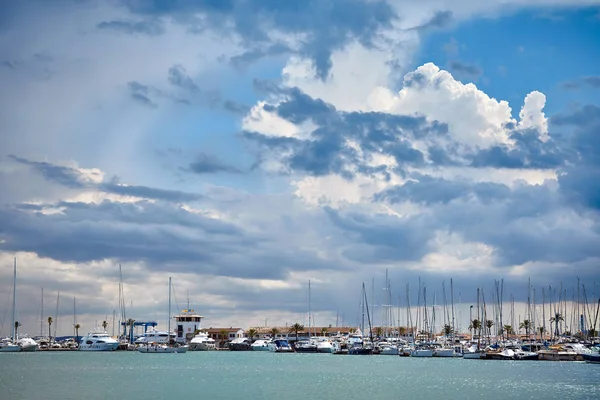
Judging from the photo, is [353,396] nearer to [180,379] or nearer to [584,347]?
[180,379]

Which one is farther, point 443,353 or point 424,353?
point 424,353

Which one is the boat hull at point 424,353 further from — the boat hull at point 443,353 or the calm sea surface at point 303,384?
the calm sea surface at point 303,384

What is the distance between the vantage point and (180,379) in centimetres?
10650

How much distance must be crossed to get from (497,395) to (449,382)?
20108 mm

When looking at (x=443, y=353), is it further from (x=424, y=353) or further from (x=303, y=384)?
(x=303, y=384)

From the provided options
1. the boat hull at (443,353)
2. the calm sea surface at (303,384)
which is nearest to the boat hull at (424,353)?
the boat hull at (443,353)

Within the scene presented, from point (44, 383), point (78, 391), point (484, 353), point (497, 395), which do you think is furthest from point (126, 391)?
point (484, 353)

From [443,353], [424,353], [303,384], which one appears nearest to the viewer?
[303,384]

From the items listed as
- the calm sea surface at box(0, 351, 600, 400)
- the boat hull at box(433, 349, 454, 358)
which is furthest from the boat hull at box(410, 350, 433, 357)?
the calm sea surface at box(0, 351, 600, 400)

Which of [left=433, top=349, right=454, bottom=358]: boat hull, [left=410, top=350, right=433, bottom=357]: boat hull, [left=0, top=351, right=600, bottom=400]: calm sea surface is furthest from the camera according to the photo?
[left=410, top=350, right=433, bottom=357]: boat hull

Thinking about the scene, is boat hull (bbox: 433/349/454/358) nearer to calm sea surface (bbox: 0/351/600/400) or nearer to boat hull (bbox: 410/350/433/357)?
boat hull (bbox: 410/350/433/357)

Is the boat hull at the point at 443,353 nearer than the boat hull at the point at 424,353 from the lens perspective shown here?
Yes

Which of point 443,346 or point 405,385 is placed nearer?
point 405,385

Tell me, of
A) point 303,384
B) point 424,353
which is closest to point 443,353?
point 424,353
